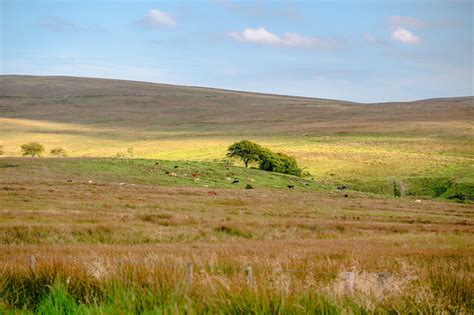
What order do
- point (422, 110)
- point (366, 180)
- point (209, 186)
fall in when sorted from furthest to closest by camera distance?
point (422, 110) → point (366, 180) → point (209, 186)

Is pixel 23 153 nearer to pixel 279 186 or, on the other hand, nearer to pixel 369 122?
pixel 279 186

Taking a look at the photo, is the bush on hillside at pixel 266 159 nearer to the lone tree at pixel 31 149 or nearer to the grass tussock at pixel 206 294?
the lone tree at pixel 31 149

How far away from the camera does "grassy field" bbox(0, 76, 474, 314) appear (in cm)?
841

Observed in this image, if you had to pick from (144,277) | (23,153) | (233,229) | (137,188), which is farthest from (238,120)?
(144,277)

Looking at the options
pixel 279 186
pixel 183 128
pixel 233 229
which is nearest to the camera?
pixel 233 229

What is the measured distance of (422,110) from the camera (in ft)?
602

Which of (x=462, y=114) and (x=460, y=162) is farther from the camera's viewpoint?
(x=462, y=114)

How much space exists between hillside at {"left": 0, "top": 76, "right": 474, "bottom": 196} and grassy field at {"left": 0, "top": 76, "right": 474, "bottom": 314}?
0.57m

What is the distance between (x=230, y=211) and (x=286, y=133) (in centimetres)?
10309

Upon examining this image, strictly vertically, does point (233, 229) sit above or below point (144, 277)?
below

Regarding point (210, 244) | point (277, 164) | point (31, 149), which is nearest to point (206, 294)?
point (210, 244)

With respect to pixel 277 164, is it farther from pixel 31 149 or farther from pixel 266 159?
pixel 31 149

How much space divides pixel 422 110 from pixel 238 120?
5323 centimetres

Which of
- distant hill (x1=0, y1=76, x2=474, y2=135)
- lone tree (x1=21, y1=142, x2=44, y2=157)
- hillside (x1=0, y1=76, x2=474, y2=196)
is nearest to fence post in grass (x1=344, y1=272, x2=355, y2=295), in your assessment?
hillside (x1=0, y1=76, x2=474, y2=196)
